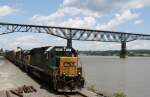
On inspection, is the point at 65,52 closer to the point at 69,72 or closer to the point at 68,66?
the point at 68,66

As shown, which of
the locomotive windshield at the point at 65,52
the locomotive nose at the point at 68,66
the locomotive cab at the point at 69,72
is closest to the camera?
the locomotive cab at the point at 69,72

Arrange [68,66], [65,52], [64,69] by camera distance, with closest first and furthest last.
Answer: [64,69] < [68,66] < [65,52]

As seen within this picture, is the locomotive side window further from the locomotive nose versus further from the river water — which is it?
the river water

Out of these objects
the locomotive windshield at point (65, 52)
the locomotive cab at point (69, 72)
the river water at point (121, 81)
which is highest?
the locomotive windshield at point (65, 52)

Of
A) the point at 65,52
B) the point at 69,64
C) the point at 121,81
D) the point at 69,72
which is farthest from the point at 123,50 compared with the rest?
the point at 69,72

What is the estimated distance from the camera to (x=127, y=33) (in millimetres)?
165125

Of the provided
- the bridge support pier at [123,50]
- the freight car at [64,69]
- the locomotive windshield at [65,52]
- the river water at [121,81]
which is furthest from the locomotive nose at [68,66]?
the bridge support pier at [123,50]

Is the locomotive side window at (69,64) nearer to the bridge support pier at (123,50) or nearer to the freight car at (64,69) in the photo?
the freight car at (64,69)

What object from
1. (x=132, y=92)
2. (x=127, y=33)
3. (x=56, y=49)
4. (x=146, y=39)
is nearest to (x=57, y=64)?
(x=56, y=49)

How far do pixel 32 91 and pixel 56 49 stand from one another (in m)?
3.10

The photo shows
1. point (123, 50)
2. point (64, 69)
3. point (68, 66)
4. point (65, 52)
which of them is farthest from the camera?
point (123, 50)

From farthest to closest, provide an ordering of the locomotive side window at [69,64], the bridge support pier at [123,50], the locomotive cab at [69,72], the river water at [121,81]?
the bridge support pier at [123,50], the river water at [121,81], the locomotive side window at [69,64], the locomotive cab at [69,72]

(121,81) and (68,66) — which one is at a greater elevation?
(68,66)

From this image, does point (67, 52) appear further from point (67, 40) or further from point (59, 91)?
point (67, 40)
